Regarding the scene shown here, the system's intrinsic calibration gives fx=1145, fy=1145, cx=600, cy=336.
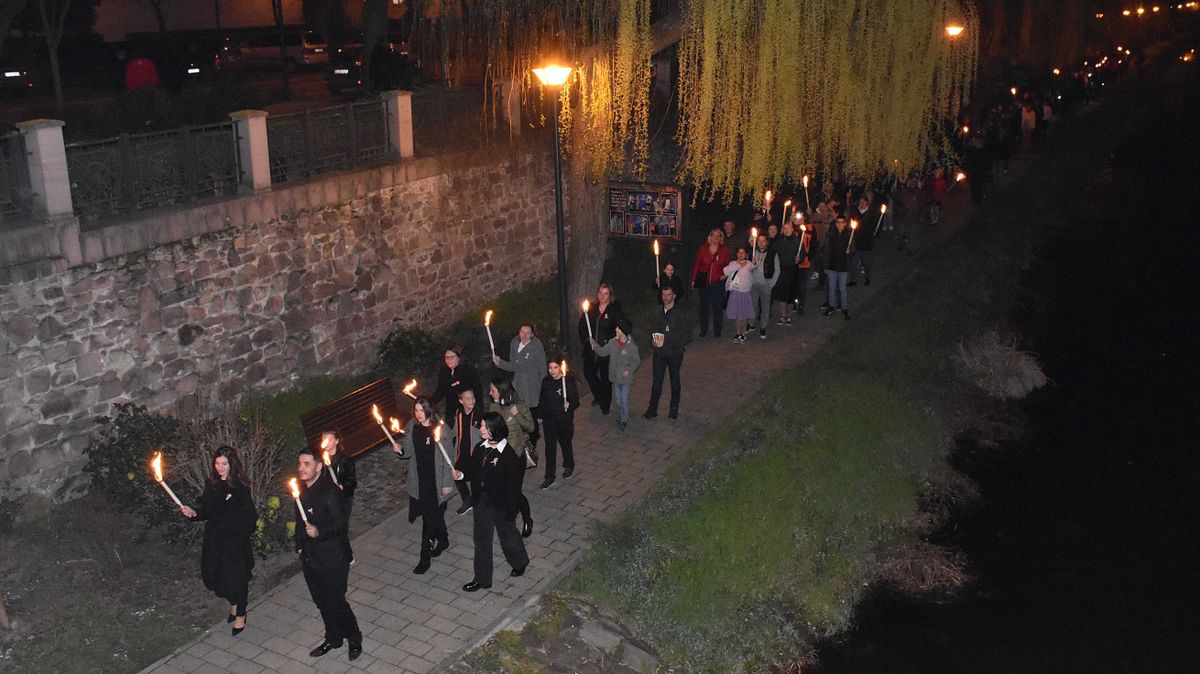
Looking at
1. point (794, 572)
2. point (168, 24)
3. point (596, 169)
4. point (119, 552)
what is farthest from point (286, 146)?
point (168, 24)

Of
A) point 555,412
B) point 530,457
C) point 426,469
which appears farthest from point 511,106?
point 426,469

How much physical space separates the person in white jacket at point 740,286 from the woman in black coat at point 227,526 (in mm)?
8711

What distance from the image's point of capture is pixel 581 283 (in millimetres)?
16406

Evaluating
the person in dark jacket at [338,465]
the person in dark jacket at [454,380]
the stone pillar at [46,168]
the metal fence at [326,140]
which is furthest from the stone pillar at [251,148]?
the person in dark jacket at [338,465]

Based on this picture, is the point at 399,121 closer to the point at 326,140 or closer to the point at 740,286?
the point at 326,140

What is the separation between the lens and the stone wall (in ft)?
35.7

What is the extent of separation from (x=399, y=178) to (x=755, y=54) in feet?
16.3

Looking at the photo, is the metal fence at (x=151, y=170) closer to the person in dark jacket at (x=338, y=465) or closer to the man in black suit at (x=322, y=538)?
the person in dark jacket at (x=338, y=465)

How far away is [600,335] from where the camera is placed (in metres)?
13.4

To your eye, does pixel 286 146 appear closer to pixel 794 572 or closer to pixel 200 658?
pixel 200 658

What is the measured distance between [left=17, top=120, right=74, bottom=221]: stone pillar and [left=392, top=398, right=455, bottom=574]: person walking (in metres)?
4.09

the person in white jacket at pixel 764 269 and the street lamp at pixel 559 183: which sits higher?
the street lamp at pixel 559 183

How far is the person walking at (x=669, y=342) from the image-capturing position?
13.5 m

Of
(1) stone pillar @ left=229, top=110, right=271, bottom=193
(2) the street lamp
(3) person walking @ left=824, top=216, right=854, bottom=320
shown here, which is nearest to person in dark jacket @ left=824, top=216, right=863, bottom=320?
(3) person walking @ left=824, top=216, right=854, bottom=320
